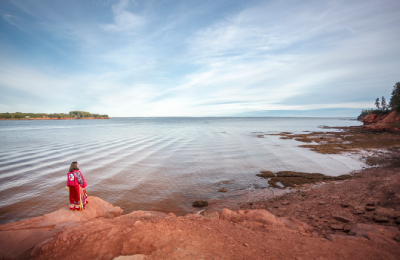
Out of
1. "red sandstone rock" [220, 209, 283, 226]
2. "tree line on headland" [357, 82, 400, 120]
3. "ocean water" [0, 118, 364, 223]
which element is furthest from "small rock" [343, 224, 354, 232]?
"tree line on headland" [357, 82, 400, 120]

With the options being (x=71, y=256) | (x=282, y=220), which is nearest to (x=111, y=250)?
(x=71, y=256)

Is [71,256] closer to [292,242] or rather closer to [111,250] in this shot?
[111,250]

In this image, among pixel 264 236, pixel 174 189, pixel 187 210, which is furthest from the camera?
pixel 174 189

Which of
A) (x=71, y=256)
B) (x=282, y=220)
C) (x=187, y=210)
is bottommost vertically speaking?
(x=187, y=210)

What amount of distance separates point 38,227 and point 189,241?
6.34m

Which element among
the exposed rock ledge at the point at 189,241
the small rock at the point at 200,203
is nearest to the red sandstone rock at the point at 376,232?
the exposed rock ledge at the point at 189,241

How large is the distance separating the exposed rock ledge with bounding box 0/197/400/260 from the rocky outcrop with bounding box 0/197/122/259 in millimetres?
25

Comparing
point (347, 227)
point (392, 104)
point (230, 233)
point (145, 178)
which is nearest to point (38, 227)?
point (230, 233)

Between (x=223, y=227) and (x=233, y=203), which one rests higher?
(x=223, y=227)

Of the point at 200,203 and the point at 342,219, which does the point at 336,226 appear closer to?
the point at 342,219

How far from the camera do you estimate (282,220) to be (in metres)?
7.81

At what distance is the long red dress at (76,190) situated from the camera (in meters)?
A: 8.08

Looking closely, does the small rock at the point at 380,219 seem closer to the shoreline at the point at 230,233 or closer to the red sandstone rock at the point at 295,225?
the shoreline at the point at 230,233

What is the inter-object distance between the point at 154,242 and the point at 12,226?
6276mm
